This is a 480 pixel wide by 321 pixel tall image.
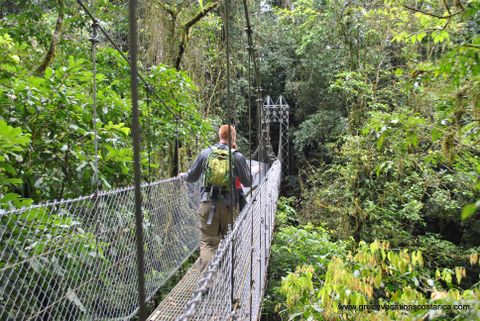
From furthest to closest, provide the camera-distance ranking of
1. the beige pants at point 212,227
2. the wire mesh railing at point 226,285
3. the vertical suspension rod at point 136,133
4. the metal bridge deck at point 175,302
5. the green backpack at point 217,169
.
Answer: the beige pants at point 212,227, the green backpack at point 217,169, the metal bridge deck at point 175,302, the wire mesh railing at point 226,285, the vertical suspension rod at point 136,133

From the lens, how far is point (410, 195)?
5.07 metres

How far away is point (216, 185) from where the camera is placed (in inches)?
72.7

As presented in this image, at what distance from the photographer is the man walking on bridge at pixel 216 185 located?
5.98 ft

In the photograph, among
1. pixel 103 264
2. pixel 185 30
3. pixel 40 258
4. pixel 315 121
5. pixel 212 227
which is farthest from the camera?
pixel 315 121

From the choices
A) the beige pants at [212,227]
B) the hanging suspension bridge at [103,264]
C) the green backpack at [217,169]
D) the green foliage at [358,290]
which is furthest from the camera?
the beige pants at [212,227]

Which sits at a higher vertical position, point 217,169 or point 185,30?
point 185,30

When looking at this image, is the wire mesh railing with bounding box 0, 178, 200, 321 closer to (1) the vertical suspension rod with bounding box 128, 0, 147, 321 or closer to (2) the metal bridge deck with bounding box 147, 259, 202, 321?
(2) the metal bridge deck with bounding box 147, 259, 202, 321

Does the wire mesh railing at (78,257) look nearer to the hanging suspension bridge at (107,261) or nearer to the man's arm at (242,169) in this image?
the hanging suspension bridge at (107,261)

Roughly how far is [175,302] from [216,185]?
0.55 meters

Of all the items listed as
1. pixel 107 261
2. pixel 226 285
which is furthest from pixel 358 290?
pixel 107 261

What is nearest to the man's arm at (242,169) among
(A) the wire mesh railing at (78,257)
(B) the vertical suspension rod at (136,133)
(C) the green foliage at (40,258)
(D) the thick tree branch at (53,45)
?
(A) the wire mesh railing at (78,257)

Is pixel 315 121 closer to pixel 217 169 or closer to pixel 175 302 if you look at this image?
pixel 217 169

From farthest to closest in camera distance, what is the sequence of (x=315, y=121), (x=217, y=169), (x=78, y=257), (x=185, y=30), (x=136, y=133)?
(x=315, y=121) < (x=185, y=30) < (x=217, y=169) < (x=78, y=257) < (x=136, y=133)

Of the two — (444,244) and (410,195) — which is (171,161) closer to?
(410,195)
